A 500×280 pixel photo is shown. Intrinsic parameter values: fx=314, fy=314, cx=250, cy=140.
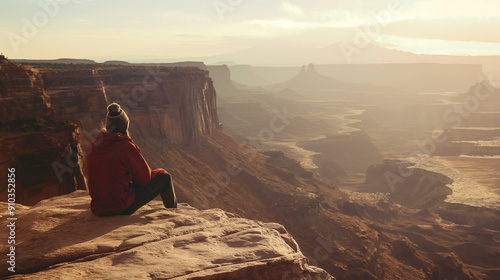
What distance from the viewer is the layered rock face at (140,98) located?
2084cm

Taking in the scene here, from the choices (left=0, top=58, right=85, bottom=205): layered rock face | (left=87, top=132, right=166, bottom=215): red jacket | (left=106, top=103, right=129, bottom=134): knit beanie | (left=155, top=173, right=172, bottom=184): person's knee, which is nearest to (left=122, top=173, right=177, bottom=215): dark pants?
(left=155, top=173, right=172, bottom=184): person's knee

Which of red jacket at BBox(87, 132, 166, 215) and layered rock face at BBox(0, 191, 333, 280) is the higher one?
red jacket at BBox(87, 132, 166, 215)

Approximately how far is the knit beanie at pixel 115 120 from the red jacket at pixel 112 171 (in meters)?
0.11

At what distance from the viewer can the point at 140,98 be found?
93.8ft

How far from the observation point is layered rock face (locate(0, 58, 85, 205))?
11539 mm

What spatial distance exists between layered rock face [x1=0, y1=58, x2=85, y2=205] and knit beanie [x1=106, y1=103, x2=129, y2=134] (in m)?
8.32

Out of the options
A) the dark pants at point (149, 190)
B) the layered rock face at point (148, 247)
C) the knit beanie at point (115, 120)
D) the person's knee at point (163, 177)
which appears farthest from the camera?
the person's knee at point (163, 177)

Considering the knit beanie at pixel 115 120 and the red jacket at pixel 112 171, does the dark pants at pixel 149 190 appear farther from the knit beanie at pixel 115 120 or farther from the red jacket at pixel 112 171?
the knit beanie at pixel 115 120

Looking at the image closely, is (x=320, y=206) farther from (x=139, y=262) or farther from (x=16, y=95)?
(x=139, y=262)

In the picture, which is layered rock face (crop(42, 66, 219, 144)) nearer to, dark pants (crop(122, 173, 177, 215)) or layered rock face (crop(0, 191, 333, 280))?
dark pants (crop(122, 173, 177, 215))

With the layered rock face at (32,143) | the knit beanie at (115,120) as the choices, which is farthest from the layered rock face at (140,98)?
the knit beanie at (115,120)

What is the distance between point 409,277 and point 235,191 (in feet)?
47.7

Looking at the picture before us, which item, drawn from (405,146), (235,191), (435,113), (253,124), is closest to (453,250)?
(235,191)

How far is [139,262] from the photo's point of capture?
4.37m
